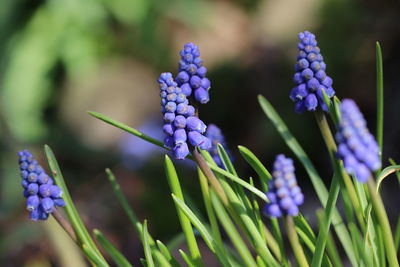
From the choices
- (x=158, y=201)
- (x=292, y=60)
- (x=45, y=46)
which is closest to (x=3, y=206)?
(x=158, y=201)

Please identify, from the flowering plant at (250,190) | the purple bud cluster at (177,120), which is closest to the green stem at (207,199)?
the flowering plant at (250,190)

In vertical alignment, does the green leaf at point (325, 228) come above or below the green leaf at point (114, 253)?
below

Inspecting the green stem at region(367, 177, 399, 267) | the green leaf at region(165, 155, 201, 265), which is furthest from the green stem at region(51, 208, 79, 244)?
the green stem at region(367, 177, 399, 267)

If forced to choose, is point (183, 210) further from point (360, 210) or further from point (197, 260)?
point (360, 210)

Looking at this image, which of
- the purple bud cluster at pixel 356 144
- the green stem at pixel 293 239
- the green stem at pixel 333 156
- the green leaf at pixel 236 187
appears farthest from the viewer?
the green leaf at pixel 236 187

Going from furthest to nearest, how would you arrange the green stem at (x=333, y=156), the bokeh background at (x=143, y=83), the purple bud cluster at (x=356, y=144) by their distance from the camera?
the bokeh background at (x=143, y=83) → the green stem at (x=333, y=156) → the purple bud cluster at (x=356, y=144)

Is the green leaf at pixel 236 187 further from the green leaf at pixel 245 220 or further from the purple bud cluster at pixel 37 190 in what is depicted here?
the purple bud cluster at pixel 37 190

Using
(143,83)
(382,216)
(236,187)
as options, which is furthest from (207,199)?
(143,83)

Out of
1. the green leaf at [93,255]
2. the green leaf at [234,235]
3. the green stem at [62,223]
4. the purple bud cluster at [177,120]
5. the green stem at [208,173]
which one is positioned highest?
the purple bud cluster at [177,120]

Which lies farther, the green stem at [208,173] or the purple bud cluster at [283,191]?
the green stem at [208,173]

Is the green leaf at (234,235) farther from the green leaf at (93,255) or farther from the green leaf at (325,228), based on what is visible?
the green leaf at (93,255)
